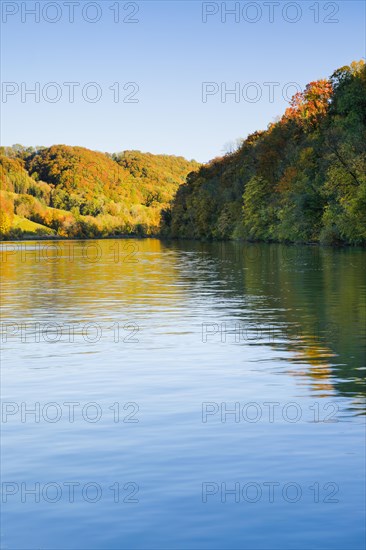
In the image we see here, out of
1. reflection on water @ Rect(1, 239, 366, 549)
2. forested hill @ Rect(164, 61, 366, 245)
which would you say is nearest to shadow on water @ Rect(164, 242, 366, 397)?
reflection on water @ Rect(1, 239, 366, 549)

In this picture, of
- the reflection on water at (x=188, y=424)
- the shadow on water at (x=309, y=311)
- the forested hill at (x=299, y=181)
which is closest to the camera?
the reflection on water at (x=188, y=424)

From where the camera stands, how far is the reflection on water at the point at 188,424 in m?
8.00

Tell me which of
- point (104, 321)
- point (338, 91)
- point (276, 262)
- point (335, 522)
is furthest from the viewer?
point (338, 91)

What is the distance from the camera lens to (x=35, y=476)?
945 cm

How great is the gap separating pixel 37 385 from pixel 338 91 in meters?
78.2

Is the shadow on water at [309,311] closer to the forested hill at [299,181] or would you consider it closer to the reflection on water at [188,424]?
the reflection on water at [188,424]

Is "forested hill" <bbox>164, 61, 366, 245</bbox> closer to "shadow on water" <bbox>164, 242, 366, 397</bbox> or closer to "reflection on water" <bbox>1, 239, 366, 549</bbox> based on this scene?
"shadow on water" <bbox>164, 242, 366, 397</bbox>

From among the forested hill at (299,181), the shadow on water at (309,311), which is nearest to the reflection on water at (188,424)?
the shadow on water at (309,311)

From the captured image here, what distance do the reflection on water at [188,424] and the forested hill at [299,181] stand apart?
4359cm

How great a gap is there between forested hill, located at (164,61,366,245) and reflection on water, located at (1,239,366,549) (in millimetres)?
43588

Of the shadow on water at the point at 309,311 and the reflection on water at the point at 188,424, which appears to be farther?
the shadow on water at the point at 309,311

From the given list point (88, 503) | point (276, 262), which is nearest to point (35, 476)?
point (88, 503)

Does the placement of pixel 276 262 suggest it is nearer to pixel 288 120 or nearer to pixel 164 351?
pixel 164 351

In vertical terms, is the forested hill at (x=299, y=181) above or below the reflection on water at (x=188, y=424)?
Result: above
